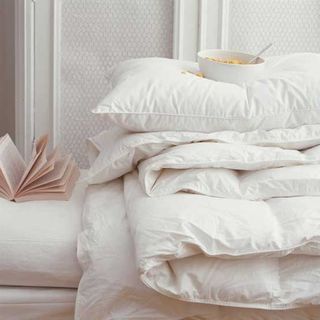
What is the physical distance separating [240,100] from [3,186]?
0.55 metres

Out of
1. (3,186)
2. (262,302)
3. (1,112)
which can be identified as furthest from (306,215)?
(1,112)

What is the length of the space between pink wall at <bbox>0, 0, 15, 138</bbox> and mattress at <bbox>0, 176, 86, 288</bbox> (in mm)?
1679

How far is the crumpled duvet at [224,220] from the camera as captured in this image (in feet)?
4.21

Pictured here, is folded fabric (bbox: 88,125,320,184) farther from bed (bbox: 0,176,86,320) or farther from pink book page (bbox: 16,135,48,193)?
bed (bbox: 0,176,86,320)

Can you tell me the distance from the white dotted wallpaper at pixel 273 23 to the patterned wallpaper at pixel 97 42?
9.0 inches

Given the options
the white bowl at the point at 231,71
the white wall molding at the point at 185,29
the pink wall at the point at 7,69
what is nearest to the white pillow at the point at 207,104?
the white bowl at the point at 231,71

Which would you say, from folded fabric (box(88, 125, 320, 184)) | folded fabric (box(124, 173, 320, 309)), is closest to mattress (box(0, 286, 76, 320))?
folded fabric (box(124, 173, 320, 309))

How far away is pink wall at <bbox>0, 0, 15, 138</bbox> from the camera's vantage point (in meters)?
3.07

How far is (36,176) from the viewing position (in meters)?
1.75

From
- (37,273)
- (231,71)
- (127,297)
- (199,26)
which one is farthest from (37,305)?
(199,26)

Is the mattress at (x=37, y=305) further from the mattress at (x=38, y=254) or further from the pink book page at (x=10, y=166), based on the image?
the pink book page at (x=10, y=166)

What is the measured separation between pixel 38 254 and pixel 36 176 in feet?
1.08

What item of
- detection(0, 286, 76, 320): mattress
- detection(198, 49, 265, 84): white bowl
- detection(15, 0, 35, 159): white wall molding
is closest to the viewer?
detection(0, 286, 76, 320): mattress

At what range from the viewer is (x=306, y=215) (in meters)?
1.35
